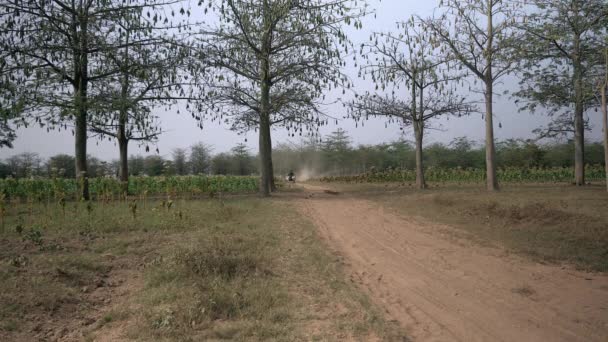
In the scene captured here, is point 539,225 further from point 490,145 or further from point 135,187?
point 135,187

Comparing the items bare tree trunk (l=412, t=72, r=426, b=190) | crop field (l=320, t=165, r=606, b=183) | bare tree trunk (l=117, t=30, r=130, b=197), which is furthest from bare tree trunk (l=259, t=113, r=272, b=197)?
crop field (l=320, t=165, r=606, b=183)

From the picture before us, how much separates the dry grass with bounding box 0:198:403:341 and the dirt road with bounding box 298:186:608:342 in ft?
1.28

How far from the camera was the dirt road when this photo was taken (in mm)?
3504

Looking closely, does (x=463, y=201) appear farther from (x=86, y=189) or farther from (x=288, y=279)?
(x=86, y=189)

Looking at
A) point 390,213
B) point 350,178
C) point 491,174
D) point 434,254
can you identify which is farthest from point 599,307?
point 350,178

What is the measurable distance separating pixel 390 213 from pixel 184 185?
9750 millimetres

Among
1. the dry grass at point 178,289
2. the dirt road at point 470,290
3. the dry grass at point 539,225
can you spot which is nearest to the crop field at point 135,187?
the dry grass at point 178,289

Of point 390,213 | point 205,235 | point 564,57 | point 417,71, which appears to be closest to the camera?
point 205,235

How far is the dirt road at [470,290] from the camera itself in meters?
3.50

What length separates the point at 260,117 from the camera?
15.6 m

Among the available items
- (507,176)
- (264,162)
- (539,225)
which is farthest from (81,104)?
(507,176)

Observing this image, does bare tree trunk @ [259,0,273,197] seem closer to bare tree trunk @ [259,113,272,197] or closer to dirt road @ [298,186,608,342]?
bare tree trunk @ [259,113,272,197]

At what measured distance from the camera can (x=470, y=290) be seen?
4.52 metres

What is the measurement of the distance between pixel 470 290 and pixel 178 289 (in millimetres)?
3335
